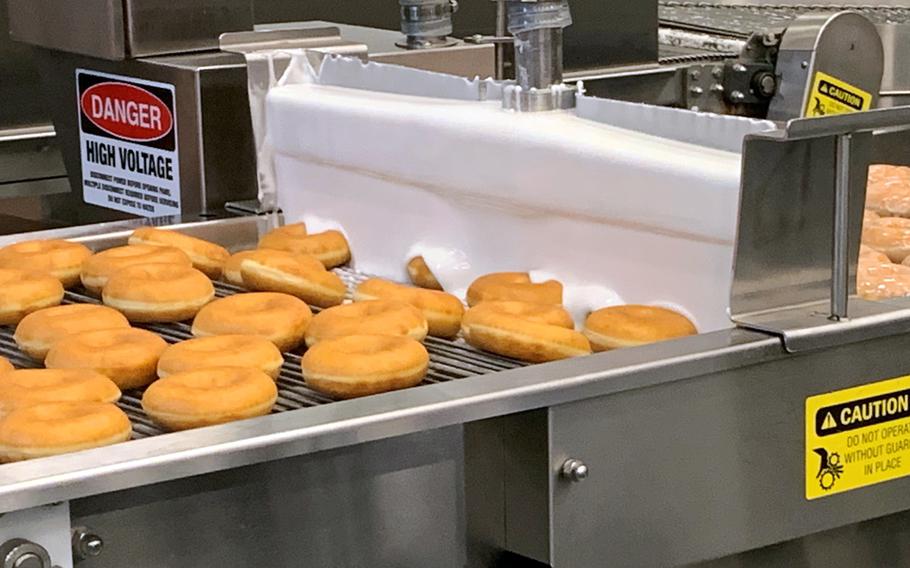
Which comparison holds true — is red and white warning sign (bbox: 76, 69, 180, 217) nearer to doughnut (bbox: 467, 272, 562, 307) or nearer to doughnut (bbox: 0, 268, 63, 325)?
doughnut (bbox: 0, 268, 63, 325)

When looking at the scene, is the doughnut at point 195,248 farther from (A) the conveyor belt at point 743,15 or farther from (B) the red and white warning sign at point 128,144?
(A) the conveyor belt at point 743,15

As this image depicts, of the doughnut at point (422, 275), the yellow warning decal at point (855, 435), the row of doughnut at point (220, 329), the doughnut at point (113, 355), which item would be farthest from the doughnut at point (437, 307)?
the yellow warning decal at point (855, 435)

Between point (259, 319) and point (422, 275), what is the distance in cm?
27

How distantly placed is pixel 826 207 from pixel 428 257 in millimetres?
447

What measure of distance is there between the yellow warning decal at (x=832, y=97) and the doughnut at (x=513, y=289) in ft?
1.76

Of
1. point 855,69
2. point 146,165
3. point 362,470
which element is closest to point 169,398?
point 362,470

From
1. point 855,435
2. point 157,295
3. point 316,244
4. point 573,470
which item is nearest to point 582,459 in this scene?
point 573,470

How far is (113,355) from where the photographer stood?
125 centimetres

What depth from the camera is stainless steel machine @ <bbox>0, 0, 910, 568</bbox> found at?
0.99 meters

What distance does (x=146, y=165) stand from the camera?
6.28 ft

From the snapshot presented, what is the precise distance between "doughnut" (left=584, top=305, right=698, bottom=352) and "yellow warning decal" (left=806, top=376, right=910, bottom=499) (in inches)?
5.1

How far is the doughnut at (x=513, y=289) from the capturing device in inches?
55.2

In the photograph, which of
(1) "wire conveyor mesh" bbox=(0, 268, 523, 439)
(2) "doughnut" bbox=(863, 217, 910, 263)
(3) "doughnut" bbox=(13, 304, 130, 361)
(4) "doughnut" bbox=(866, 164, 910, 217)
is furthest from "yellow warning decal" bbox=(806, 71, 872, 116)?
(3) "doughnut" bbox=(13, 304, 130, 361)

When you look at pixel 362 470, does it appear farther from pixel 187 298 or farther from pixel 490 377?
pixel 187 298
